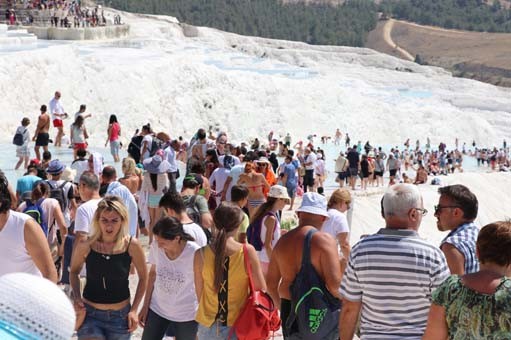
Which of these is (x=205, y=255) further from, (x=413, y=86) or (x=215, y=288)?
(x=413, y=86)

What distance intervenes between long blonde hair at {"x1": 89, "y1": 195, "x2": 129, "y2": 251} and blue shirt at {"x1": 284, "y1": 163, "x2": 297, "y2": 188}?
8.44 meters

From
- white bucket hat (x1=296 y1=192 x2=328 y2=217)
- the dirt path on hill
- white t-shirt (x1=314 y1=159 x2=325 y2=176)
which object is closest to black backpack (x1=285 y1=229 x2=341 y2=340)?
→ white bucket hat (x1=296 y1=192 x2=328 y2=217)

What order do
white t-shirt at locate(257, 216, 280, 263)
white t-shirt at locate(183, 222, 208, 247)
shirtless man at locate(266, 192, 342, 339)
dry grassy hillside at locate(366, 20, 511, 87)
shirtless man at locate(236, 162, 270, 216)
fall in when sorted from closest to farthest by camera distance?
shirtless man at locate(266, 192, 342, 339) → white t-shirt at locate(183, 222, 208, 247) → white t-shirt at locate(257, 216, 280, 263) → shirtless man at locate(236, 162, 270, 216) → dry grassy hillside at locate(366, 20, 511, 87)

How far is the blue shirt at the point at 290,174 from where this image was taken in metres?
13.3

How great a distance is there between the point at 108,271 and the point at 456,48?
130953 mm

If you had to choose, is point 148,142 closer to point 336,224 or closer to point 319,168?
point 336,224

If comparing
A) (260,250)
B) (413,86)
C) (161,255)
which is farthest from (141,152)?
(413,86)

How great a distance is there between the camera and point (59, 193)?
25.7 feet

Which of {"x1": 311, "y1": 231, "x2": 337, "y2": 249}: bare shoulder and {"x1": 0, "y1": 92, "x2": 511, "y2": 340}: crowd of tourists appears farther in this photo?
{"x1": 311, "y1": 231, "x2": 337, "y2": 249}: bare shoulder

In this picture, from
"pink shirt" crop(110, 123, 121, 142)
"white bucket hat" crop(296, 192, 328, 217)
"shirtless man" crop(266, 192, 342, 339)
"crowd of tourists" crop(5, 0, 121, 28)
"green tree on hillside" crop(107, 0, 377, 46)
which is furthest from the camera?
"green tree on hillside" crop(107, 0, 377, 46)

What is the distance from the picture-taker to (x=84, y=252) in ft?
16.2

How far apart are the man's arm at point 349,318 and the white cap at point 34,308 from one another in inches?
100

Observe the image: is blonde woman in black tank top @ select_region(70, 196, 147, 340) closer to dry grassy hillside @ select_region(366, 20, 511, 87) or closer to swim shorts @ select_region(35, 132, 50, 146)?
swim shorts @ select_region(35, 132, 50, 146)

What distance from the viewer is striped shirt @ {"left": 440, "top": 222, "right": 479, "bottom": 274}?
4.68m
